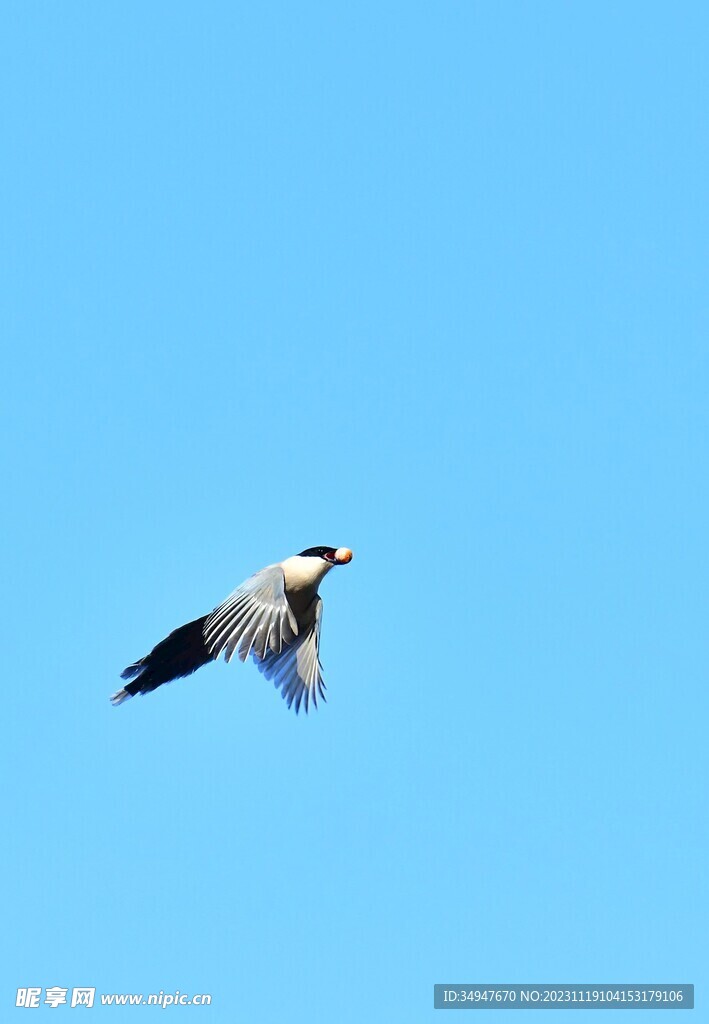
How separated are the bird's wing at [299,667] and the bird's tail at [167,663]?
1.27m

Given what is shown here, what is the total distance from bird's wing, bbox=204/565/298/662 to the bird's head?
22.1 inches

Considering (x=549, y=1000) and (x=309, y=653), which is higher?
(x=309, y=653)

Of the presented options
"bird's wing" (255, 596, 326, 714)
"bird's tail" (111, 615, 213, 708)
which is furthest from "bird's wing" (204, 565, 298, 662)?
"bird's wing" (255, 596, 326, 714)

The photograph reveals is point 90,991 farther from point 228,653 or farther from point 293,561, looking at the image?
point 293,561

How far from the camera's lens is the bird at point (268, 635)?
1848 cm

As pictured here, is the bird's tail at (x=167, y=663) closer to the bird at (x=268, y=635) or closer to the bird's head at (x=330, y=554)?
the bird at (x=268, y=635)

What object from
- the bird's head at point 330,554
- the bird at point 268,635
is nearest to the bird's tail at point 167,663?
the bird at point 268,635

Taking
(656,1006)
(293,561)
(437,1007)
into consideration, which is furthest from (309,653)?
(656,1006)

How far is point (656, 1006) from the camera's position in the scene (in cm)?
1906

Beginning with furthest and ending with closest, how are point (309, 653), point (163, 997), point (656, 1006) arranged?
point (309, 653) → point (656, 1006) → point (163, 997)

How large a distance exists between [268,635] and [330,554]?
4.40 ft

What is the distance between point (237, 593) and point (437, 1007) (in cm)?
538

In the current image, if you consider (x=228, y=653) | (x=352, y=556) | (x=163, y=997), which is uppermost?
(x=352, y=556)

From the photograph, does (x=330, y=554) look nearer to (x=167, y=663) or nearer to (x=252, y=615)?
(x=252, y=615)
